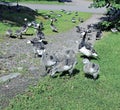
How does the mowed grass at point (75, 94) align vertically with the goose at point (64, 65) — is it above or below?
below

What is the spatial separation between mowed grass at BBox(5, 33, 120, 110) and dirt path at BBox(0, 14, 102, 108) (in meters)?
0.58

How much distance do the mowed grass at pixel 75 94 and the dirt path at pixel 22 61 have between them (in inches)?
22.7

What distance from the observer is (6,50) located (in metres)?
23.7

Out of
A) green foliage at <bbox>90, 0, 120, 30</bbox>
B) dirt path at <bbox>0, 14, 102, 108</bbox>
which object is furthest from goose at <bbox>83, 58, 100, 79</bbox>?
green foliage at <bbox>90, 0, 120, 30</bbox>

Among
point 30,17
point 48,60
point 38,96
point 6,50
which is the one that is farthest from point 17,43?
point 30,17

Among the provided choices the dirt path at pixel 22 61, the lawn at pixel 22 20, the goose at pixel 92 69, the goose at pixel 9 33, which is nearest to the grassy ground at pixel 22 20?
the lawn at pixel 22 20

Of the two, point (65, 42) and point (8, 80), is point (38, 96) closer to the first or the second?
point (8, 80)

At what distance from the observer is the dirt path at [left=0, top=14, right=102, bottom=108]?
16.2 meters

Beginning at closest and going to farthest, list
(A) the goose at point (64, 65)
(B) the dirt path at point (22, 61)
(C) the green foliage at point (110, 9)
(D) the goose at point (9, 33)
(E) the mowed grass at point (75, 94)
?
(E) the mowed grass at point (75, 94), (B) the dirt path at point (22, 61), (A) the goose at point (64, 65), (D) the goose at point (9, 33), (C) the green foliage at point (110, 9)

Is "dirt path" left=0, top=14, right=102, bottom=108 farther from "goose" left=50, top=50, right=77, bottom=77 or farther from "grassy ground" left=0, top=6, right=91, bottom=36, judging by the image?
"grassy ground" left=0, top=6, right=91, bottom=36

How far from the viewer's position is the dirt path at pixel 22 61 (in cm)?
1625

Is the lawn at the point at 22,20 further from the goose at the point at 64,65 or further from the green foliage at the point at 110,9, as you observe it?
the goose at the point at 64,65

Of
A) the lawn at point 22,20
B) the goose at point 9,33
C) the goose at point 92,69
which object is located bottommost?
the lawn at point 22,20

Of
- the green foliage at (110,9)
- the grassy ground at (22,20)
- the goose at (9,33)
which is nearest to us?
the goose at (9,33)
